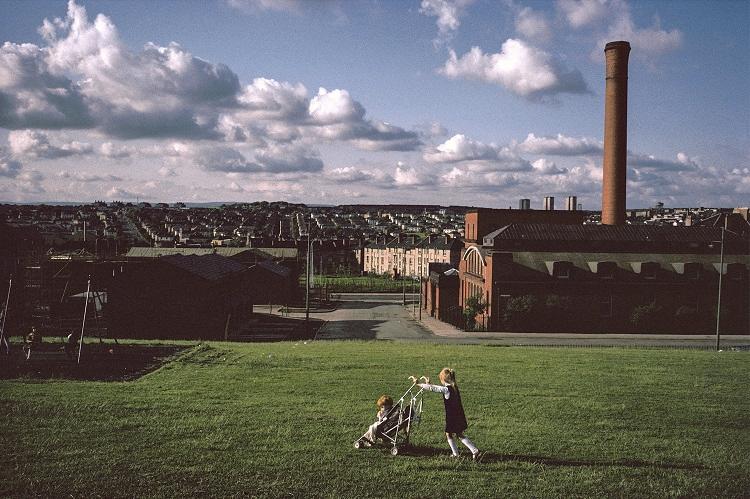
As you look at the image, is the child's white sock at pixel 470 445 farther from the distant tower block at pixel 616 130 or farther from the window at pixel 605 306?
the distant tower block at pixel 616 130

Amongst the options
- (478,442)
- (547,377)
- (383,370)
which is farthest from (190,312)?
(478,442)

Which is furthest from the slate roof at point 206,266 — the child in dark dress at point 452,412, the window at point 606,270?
the child in dark dress at point 452,412

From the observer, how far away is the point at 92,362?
21891mm

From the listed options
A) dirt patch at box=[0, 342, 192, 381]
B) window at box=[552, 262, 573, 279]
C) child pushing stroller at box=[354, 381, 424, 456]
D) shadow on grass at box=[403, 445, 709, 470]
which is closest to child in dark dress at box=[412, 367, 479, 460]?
shadow on grass at box=[403, 445, 709, 470]

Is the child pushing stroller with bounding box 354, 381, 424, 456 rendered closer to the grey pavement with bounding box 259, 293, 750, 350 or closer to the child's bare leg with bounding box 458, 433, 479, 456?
the child's bare leg with bounding box 458, 433, 479, 456

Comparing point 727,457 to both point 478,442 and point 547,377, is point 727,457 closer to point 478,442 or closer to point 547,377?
point 478,442

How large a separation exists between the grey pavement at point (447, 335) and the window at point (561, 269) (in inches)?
201

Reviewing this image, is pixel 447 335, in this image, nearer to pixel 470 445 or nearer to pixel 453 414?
pixel 453 414

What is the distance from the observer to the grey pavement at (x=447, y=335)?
42500 mm

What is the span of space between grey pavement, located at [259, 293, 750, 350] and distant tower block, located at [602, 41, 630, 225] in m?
17.2

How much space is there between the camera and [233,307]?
4628cm

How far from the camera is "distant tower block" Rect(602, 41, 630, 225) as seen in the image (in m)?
61.5

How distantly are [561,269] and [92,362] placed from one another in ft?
127

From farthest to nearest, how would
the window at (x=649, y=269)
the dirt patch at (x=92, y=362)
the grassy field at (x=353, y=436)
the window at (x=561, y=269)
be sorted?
the window at (x=649, y=269), the window at (x=561, y=269), the dirt patch at (x=92, y=362), the grassy field at (x=353, y=436)
